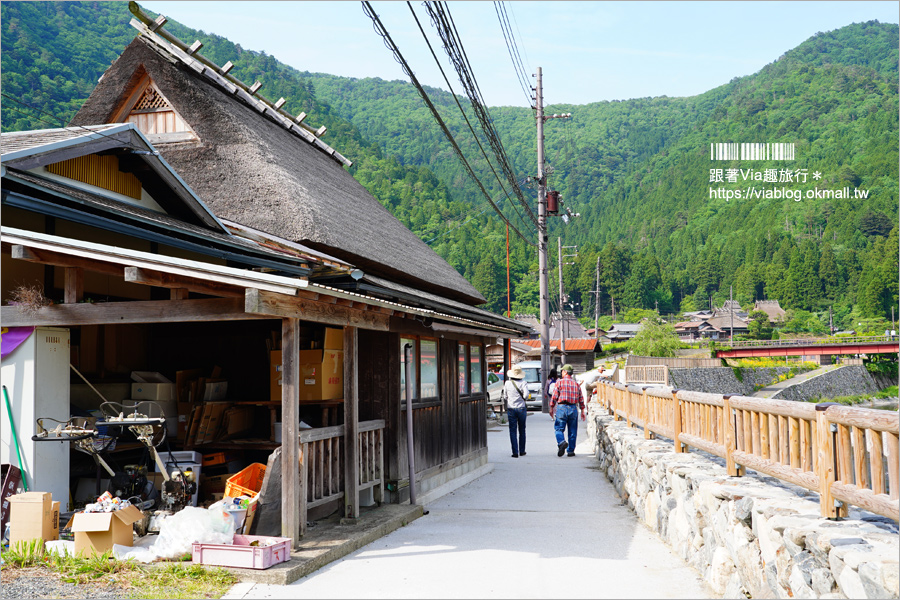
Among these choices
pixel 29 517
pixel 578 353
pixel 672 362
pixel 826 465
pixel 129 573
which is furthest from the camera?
pixel 578 353

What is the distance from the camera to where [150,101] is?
38.1 ft

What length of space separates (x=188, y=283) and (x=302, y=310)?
3.12ft

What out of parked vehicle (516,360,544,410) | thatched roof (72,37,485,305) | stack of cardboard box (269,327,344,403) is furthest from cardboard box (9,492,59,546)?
parked vehicle (516,360,544,410)

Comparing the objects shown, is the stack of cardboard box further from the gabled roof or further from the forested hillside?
the forested hillside

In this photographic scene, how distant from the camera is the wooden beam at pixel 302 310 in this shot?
5.72m

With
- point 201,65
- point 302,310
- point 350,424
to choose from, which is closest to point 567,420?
point 350,424

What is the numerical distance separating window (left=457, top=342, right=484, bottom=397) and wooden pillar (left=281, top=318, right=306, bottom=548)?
237 inches

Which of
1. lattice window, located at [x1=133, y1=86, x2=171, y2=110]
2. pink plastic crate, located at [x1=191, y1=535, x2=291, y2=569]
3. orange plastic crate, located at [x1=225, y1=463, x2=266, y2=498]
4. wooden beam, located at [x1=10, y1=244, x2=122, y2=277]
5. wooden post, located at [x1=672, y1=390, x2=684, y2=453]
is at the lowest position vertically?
pink plastic crate, located at [x1=191, y1=535, x2=291, y2=569]

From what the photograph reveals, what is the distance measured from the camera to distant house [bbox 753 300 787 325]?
115 meters

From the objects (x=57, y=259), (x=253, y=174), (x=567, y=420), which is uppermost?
(x=253, y=174)

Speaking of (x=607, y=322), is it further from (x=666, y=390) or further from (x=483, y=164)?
(x=666, y=390)

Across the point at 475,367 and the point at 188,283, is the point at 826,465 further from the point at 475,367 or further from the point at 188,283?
the point at 475,367

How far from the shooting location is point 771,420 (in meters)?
5.38

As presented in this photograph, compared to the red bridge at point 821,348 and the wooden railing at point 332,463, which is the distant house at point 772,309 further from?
the wooden railing at point 332,463
